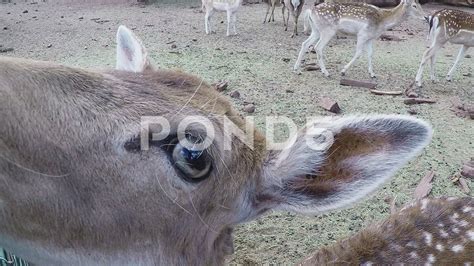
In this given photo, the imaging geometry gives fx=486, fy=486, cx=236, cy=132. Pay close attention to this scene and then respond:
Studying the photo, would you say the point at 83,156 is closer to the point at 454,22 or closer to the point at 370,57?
the point at 370,57

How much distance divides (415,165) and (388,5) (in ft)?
31.5

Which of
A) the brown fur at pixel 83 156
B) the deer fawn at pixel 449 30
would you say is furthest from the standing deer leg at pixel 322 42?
the brown fur at pixel 83 156

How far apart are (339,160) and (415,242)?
3.24 ft

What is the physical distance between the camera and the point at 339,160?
1.83m

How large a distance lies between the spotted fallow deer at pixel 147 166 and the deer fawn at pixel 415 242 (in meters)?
0.79

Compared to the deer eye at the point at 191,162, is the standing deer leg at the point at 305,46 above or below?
below

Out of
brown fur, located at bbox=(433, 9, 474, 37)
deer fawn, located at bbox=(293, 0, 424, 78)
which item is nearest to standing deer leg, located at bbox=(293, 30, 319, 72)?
deer fawn, located at bbox=(293, 0, 424, 78)

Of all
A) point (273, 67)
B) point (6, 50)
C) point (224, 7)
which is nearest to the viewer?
point (273, 67)

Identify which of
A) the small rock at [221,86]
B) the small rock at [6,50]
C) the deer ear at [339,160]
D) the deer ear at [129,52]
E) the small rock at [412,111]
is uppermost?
the deer ear at [129,52]

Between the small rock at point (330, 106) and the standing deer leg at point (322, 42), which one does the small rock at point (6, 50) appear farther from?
the small rock at point (330, 106)

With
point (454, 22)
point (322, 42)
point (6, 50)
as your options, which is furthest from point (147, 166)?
point (454, 22)

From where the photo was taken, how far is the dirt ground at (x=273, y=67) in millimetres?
3842

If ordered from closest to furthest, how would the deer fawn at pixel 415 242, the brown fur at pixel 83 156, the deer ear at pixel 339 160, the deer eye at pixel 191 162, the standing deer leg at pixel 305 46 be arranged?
the brown fur at pixel 83 156 < the deer eye at pixel 191 162 < the deer ear at pixel 339 160 < the deer fawn at pixel 415 242 < the standing deer leg at pixel 305 46

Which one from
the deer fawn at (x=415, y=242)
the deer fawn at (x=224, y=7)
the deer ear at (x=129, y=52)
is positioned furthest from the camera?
the deer fawn at (x=224, y=7)
